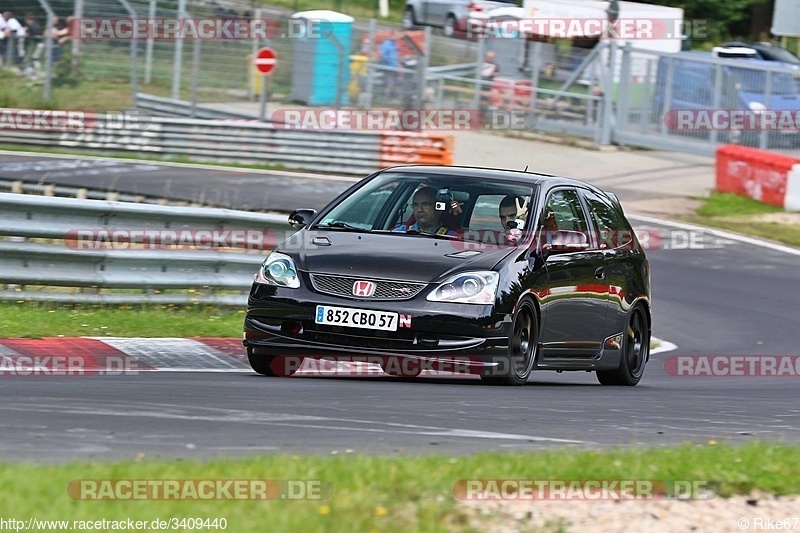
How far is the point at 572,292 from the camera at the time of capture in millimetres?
9656

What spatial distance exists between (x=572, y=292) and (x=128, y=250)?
3.76m

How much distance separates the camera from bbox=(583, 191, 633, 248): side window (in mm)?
10445

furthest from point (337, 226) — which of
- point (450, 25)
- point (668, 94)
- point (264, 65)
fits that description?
point (450, 25)

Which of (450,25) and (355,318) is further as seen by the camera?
(450,25)

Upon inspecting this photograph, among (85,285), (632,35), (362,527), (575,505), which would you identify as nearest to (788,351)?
(85,285)

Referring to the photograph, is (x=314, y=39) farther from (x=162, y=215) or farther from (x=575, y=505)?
(x=575, y=505)

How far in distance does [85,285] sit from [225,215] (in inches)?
62.4

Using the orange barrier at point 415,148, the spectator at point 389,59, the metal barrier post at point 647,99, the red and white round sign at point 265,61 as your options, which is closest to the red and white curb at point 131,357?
the orange barrier at point 415,148

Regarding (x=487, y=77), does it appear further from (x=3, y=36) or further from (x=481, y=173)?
(x=481, y=173)

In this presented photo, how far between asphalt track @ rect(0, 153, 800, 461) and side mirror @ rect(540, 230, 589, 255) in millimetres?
947

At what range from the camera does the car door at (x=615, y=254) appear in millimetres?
10328

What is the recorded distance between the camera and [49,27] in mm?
27484

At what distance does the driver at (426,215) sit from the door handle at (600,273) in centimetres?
140

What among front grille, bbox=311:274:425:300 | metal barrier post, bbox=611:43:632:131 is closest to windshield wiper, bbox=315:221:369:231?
front grille, bbox=311:274:425:300
